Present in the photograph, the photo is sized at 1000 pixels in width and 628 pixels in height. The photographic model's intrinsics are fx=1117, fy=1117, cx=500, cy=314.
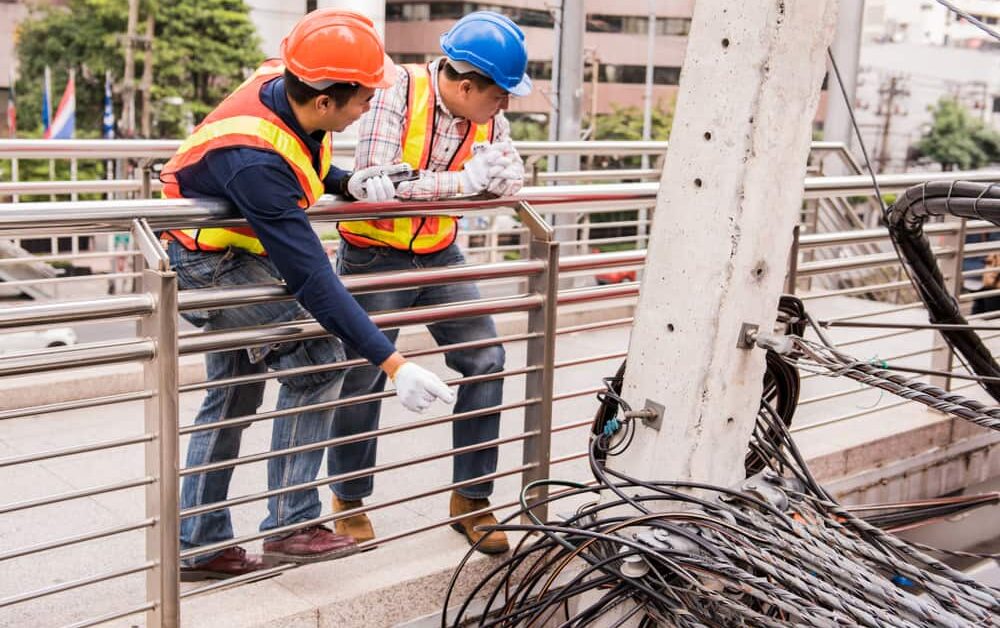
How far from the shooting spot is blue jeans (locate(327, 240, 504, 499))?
392 cm

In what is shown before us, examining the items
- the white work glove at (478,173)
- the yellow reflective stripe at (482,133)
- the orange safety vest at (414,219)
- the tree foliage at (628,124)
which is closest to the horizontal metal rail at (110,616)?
the orange safety vest at (414,219)

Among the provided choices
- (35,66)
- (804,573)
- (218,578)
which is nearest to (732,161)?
(804,573)

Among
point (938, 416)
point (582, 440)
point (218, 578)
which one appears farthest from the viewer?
point (938, 416)

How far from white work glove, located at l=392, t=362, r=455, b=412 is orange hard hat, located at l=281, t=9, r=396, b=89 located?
2.76 ft

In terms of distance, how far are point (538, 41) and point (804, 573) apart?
54839mm

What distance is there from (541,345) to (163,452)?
1.43 meters

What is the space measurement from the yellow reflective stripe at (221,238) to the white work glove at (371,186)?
0.35m

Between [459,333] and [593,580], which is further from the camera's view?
[459,333]

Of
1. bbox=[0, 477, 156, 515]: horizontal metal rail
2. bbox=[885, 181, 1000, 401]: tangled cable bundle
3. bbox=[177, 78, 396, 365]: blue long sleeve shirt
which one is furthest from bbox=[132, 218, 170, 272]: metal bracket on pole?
bbox=[885, 181, 1000, 401]: tangled cable bundle

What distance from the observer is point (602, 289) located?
4.16m

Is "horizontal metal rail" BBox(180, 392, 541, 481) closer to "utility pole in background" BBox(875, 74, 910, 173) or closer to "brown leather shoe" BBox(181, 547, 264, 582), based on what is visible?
"brown leather shoe" BBox(181, 547, 264, 582)

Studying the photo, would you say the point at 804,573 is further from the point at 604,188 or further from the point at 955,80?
the point at 955,80

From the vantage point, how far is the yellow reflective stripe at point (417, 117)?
3891 mm

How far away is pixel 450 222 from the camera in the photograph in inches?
159
